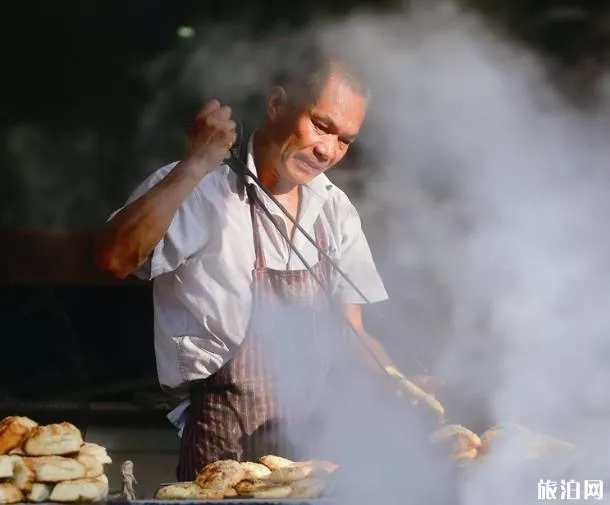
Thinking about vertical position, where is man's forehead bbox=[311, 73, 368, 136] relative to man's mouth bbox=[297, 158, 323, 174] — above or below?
above

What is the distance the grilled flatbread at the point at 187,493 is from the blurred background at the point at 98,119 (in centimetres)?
120

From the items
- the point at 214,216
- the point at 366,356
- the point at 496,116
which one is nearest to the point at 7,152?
the point at 214,216

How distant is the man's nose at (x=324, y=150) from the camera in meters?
3.31

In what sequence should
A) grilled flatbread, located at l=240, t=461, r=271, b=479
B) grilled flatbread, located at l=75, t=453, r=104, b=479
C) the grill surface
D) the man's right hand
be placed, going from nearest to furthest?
the grill surface → grilled flatbread, located at l=75, t=453, r=104, b=479 → grilled flatbread, located at l=240, t=461, r=271, b=479 → the man's right hand

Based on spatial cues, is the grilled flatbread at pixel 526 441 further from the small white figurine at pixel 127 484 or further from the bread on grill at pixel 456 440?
the small white figurine at pixel 127 484

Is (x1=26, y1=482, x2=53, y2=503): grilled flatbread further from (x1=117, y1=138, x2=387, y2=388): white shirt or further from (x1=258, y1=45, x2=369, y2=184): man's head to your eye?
(x1=258, y1=45, x2=369, y2=184): man's head

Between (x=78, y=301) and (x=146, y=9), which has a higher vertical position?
(x=146, y=9)

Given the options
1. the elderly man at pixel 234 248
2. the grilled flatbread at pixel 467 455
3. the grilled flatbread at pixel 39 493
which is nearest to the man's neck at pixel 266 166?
the elderly man at pixel 234 248

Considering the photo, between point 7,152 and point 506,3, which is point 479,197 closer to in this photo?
point 506,3

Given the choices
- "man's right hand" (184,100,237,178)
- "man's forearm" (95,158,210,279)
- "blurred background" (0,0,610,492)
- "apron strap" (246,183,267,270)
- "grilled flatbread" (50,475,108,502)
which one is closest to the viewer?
"grilled flatbread" (50,475,108,502)

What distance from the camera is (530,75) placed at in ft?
11.6

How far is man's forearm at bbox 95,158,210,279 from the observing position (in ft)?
10.00

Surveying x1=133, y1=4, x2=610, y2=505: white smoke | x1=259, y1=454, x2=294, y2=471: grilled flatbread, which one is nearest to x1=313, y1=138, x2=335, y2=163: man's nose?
x1=133, y1=4, x2=610, y2=505: white smoke

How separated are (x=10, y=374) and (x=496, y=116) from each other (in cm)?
201
